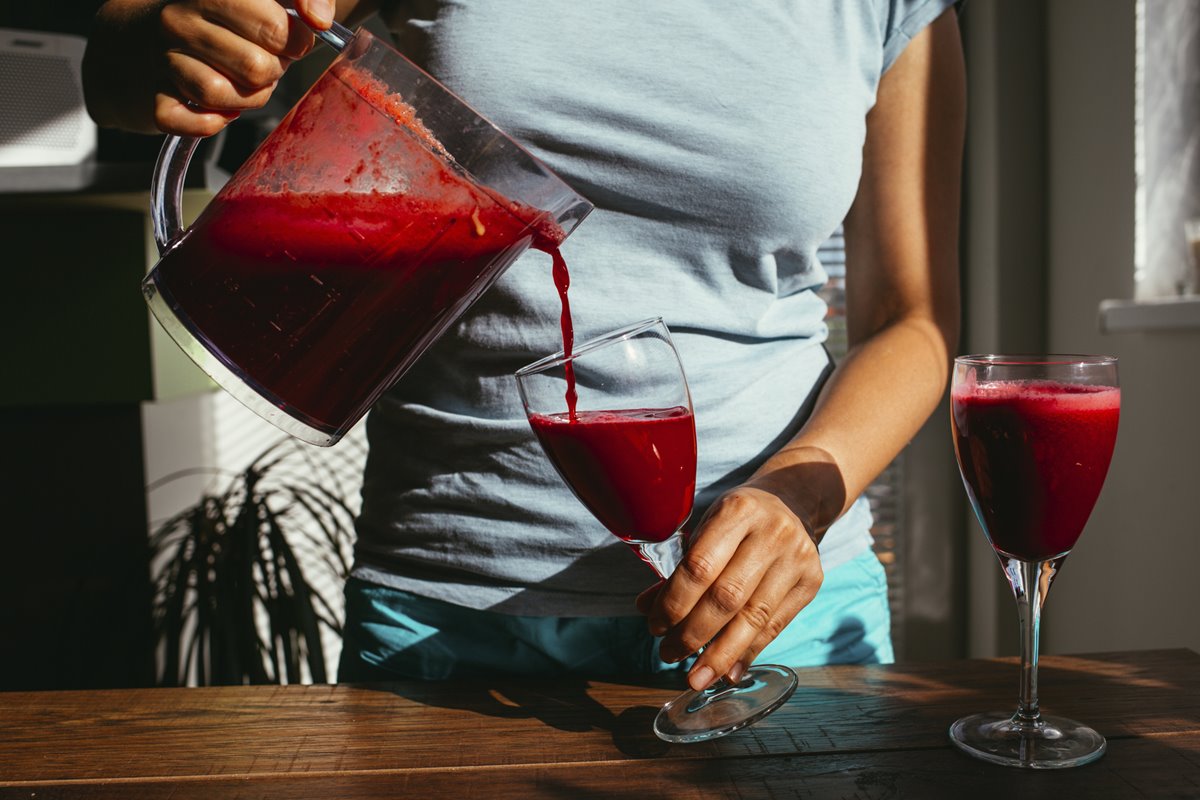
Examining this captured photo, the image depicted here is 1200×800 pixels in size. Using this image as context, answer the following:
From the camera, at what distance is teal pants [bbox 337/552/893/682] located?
38.9 inches

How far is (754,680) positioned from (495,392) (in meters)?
0.34

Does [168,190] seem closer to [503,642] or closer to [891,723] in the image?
[503,642]

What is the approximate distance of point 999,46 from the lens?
2.56 metres

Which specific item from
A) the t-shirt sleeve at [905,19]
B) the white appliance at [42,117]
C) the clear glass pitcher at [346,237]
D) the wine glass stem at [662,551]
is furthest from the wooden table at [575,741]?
the white appliance at [42,117]

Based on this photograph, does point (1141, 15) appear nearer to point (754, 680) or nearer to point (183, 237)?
point (754, 680)

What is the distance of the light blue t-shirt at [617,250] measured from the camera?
0.99m

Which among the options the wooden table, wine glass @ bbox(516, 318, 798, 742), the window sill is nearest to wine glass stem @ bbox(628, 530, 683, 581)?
wine glass @ bbox(516, 318, 798, 742)

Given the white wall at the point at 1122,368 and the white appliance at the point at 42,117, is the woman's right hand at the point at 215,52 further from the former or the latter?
the white wall at the point at 1122,368

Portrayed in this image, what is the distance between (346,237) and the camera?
0.69 metres

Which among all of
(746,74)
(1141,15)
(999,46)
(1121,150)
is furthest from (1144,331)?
(746,74)

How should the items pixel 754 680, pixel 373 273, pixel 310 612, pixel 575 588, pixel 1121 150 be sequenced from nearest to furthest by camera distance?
pixel 373 273 < pixel 754 680 < pixel 575 588 < pixel 310 612 < pixel 1121 150

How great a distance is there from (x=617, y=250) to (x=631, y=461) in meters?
0.31

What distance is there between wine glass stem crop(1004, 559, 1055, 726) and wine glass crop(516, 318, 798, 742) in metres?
0.17

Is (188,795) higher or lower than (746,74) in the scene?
lower
